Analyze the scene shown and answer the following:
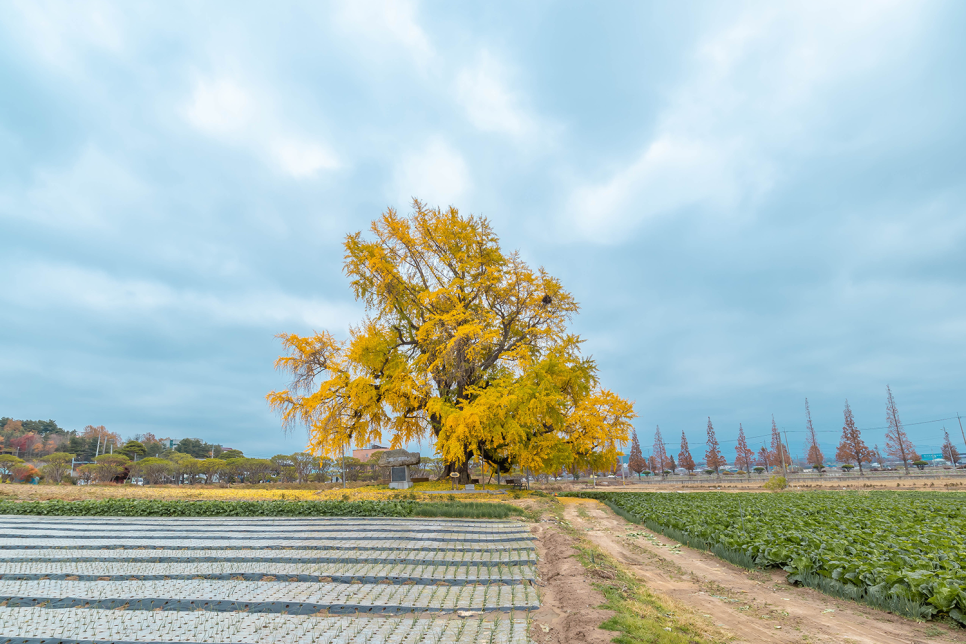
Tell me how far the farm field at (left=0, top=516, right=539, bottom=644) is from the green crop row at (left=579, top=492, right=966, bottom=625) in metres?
3.63

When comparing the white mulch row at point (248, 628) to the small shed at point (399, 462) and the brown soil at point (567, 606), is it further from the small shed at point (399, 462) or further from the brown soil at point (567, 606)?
the small shed at point (399, 462)

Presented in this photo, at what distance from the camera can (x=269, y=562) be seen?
25.6 ft

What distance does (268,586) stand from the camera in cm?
607

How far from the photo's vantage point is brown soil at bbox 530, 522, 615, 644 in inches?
178

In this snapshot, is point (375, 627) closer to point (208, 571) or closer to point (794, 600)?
point (208, 571)

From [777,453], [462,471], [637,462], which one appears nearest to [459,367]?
[462,471]

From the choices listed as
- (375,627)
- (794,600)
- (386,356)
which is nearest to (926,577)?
(794,600)

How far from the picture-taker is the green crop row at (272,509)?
49.3 ft

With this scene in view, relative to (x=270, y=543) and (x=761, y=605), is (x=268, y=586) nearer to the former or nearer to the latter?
(x=270, y=543)

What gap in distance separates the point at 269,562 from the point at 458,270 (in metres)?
18.5

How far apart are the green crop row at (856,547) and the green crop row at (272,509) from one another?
552cm

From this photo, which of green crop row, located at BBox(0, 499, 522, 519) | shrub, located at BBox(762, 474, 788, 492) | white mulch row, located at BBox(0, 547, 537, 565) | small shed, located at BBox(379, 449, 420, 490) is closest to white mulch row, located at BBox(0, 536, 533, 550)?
white mulch row, located at BBox(0, 547, 537, 565)

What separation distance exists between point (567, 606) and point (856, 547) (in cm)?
477

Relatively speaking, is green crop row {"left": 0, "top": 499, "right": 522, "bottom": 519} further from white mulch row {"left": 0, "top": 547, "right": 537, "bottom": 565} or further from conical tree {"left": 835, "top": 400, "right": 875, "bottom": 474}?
conical tree {"left": 835, "top": 400, "right": 875, "bottom": 474}
